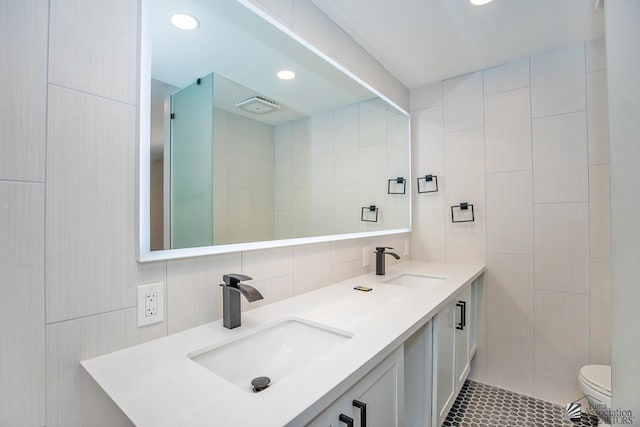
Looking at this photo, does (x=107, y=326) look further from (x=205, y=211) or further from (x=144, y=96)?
(x=144, y=96)

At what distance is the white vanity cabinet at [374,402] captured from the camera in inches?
30.2

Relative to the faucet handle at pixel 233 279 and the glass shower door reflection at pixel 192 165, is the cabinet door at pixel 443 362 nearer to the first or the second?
the faucet handle at pixel 233 279

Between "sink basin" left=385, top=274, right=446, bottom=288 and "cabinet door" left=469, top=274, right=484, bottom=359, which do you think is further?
"cabinet door" left=469, top=274, right=484, bottom=359

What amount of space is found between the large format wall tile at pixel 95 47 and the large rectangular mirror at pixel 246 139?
0.15 ft

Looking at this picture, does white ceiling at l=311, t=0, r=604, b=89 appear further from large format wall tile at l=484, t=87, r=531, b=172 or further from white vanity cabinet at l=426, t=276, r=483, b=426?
white vanity cabinet at l=426, t=276, r=483, b=426

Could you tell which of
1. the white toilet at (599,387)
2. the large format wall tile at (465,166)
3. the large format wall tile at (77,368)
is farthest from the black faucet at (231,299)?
the large format wall tile at (465,166)

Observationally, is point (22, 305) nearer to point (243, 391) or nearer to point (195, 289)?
point (195, 289)

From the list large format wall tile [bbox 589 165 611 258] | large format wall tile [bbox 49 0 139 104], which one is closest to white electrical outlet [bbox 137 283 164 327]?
large format wall tile [bbox 49 0 139 104]

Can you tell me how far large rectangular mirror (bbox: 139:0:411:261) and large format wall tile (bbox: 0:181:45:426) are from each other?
243 millimetres

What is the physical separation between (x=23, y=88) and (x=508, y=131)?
2584mm

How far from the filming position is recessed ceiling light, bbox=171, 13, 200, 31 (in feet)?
3.61

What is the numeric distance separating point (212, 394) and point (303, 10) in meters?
1.68

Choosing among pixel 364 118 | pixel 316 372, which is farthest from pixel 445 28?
pixel 316 372

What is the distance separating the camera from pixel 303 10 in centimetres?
152
